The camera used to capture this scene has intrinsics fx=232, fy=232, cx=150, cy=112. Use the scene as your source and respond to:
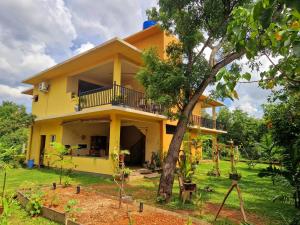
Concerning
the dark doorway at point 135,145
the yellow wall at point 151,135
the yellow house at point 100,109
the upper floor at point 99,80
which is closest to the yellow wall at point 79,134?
the yellow house at point 100,109

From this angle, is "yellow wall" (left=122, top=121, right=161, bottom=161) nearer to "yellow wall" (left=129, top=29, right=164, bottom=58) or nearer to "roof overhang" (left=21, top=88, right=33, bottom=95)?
"yellow wall" (left=129, top=29, right=164, bottom=58)

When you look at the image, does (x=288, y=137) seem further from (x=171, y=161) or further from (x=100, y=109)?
(x=100, y=109)

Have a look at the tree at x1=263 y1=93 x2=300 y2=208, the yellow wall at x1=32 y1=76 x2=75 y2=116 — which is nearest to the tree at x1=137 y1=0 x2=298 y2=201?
the tree at x1=263 y1=93 x2=300 y2=208

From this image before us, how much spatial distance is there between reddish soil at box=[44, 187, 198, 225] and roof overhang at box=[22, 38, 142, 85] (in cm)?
733

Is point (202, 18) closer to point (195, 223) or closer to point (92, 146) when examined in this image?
point (195, 223)

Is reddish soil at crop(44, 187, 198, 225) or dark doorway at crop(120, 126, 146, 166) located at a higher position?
dark doorway at crop(120, 126, 146, 166)

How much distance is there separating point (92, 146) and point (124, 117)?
5.01 m

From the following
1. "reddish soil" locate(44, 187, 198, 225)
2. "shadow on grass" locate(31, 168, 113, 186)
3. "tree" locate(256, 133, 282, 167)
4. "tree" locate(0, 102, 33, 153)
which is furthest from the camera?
"tree" locate(0, 102, 33, 153)

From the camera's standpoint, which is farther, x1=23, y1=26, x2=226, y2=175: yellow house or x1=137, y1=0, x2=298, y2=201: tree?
x1=23, y1=26, x2=226, y2=175: yellow house

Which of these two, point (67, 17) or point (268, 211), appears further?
point (67, 17)

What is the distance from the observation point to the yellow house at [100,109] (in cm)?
1245

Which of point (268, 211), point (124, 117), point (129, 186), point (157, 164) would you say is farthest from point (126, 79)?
point (268, 211)

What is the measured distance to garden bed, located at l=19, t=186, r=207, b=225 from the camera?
5.22 m

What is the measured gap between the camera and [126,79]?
17.6 meters
